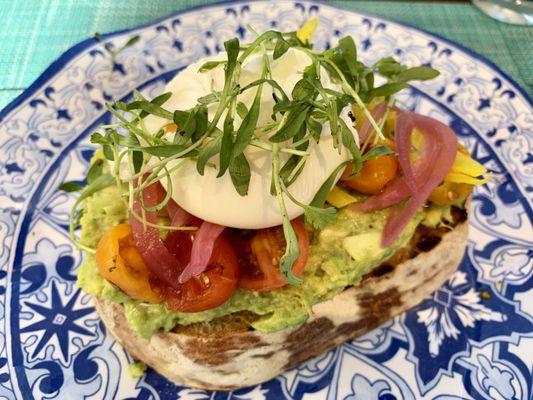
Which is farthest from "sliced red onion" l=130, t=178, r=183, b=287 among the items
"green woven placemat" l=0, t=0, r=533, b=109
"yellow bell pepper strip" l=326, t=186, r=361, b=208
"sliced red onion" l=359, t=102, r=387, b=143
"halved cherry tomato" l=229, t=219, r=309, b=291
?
"green woven placemat" l=0, t=0, r=533, b=109

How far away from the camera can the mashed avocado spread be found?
2.21m

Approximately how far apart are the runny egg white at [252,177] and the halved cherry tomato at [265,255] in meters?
0.08

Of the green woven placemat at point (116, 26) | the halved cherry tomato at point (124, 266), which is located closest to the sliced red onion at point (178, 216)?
the halved cherry tomato at point (124, 266)

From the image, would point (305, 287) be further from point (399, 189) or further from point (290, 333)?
point (399, 189)

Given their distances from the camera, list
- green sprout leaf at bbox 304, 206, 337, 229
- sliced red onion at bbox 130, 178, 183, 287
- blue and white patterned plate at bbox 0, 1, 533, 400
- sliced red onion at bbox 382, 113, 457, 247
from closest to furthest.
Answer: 1. green sprout leaf at bbox 304, 206, 337, 229
2. sliced red onion at bbox 130, 178, 183, 287
3. sliced red onion at bbox 382, 113, 457, 247
4. blue and white patterned plate at bbox 0, 1, 533, 400

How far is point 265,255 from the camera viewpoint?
223cm

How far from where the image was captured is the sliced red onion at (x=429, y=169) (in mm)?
2320

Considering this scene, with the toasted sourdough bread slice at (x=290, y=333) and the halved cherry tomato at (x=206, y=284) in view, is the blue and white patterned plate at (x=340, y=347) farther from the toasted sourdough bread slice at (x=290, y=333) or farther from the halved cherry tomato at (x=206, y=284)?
the halved cherry tomato at (x=206, y=284)

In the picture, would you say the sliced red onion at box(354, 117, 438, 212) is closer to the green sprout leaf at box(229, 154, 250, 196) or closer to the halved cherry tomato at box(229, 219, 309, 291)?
the halved cherry tomato at box(229, 219, 309, 291)

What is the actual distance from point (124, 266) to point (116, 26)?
3.48 meters


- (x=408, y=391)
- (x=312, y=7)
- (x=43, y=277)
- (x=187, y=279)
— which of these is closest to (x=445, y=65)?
(x=312, y=7)

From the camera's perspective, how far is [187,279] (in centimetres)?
209

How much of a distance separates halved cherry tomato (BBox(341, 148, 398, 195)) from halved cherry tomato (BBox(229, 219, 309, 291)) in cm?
35

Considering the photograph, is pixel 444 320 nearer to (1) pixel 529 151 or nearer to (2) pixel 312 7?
(1) pixel 529 151
